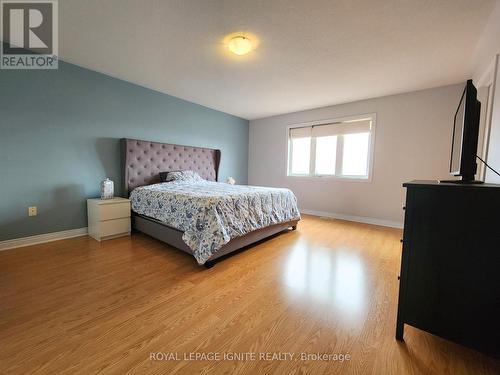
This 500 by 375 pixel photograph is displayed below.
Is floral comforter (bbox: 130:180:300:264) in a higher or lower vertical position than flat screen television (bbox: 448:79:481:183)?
lower

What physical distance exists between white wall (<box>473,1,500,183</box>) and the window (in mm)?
1766

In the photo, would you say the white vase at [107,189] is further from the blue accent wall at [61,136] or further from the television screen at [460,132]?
the television screen at [460,132]

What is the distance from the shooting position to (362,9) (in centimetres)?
170

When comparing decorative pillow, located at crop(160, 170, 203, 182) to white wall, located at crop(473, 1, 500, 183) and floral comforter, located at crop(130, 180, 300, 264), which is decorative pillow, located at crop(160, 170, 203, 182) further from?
white wall, located at crop(473, 1, 500, 183)

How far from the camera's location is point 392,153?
364 centimetres

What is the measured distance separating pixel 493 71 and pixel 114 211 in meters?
4.29

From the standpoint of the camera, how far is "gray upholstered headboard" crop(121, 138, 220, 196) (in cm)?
321

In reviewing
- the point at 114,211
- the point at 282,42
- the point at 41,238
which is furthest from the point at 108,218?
the point at 282,42

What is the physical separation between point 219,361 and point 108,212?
2.45 m

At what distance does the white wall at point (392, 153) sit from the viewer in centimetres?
324

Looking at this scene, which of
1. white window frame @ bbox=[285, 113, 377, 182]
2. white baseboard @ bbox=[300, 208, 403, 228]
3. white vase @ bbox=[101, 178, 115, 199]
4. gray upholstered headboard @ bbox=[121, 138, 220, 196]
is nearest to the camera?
white vase @ bbox=[101, 178, 115, 199]

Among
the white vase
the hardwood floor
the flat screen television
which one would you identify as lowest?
the hardwood floor

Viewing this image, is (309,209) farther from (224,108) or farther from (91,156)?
(91,156)

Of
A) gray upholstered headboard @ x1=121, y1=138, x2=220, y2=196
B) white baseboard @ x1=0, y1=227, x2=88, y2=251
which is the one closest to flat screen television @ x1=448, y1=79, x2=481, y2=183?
gray upholstered headboard @ x1=121, y1=138, x2=220, y2=196
